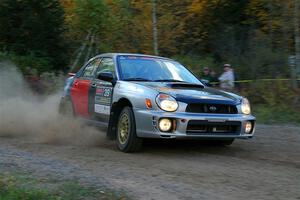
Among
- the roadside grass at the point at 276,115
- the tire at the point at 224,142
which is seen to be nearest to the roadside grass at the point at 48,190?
the tire at the point at 224,142

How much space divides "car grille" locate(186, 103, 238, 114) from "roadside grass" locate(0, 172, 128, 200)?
8.60ft

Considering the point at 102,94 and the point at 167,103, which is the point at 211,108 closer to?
the point at 167,103

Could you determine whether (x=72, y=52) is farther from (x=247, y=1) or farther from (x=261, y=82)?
(x=261, y=82)

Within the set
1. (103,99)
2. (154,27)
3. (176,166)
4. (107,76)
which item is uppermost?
(154,27)

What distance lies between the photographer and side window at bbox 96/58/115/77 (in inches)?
378

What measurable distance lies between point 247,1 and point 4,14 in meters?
12.4

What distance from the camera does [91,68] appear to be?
34.0 ft

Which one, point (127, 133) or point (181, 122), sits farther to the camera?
point (127, 133)

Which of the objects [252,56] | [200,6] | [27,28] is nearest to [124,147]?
[252,56]

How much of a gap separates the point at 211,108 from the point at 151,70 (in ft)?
5.28

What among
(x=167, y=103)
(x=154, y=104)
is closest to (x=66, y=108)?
(x=154, y=104)

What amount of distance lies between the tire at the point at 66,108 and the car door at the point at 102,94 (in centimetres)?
94

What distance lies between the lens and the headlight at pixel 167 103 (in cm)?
817

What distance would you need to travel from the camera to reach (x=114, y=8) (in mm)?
26500
